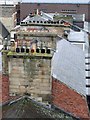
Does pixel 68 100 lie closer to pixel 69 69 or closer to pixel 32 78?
pixel 32 78

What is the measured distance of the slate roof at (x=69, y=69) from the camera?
22103 millimetres

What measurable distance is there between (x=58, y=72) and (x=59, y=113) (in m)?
5.90

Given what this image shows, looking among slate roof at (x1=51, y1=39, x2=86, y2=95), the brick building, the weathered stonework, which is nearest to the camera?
the weathered stonework

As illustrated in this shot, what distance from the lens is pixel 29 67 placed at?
707 inches

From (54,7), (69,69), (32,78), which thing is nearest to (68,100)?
(32,78)

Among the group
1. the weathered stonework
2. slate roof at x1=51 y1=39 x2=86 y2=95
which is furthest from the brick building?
the weathered stonework

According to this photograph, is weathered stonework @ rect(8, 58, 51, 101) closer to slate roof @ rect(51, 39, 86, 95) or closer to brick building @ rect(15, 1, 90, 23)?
slate roof @ rect(51, 39, 86, 95)

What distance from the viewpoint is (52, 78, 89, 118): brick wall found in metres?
18.1

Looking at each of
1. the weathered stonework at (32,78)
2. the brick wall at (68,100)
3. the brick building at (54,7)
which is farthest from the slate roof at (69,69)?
the brick building at (54,7)

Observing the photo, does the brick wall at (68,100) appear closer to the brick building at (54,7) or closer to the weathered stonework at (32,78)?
the weathered stonework at (32,78)

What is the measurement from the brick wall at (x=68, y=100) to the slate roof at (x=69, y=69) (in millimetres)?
766

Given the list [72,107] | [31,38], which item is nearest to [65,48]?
[31,38]

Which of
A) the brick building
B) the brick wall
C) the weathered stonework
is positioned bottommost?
the brick wall

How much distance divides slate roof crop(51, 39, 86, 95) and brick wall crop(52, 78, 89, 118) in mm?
766
